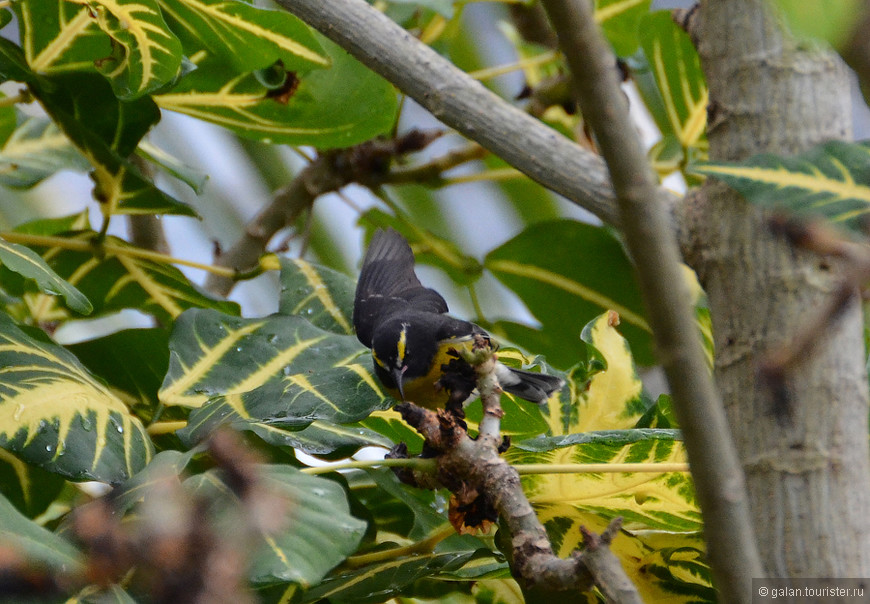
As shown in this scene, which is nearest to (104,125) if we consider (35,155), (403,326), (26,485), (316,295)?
(35,155)

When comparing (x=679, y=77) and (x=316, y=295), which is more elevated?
(x=679, y=77)

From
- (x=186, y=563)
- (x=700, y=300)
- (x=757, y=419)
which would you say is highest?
(x=700, y=300)

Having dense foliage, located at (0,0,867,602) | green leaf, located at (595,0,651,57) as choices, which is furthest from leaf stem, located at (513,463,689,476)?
green leaf, located at (595,0,651,57)

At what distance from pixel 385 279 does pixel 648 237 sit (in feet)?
3.77

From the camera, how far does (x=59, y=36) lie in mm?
931

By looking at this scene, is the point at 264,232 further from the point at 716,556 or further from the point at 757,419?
the point at 716,556

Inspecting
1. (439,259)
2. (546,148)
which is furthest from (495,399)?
(439,259)

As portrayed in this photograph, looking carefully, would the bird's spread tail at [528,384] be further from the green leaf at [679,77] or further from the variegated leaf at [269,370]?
the green leaf at [679,77]

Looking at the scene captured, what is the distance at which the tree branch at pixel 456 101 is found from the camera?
2.63 ft

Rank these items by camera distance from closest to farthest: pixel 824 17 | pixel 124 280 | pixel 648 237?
pixel 824 17
pixel 648 237
pixel 124 280

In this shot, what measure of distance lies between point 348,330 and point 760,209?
0.63m

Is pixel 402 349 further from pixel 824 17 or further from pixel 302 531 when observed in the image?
pixel 824 17

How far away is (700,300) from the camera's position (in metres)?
1.25

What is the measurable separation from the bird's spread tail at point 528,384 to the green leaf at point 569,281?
49 centimetres
